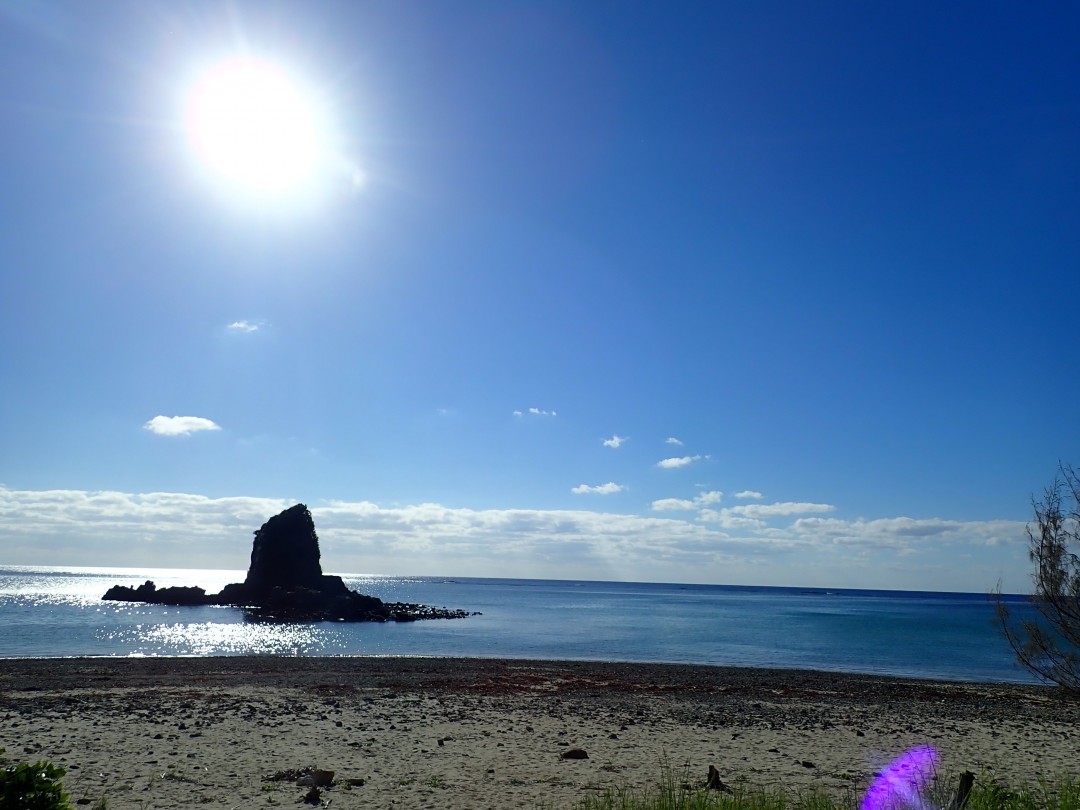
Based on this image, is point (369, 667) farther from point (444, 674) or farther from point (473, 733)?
point (473, 733)

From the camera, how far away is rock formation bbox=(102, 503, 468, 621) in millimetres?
98812

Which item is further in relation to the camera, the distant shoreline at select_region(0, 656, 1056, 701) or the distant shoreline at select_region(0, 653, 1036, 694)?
the distant shoreline at select_region(0, 653, 1036, 694)

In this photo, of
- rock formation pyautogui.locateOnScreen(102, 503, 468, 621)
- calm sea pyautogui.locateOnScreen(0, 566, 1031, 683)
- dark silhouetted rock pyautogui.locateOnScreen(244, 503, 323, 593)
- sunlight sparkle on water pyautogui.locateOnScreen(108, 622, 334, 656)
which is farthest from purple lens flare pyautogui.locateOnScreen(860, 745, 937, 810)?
dark silhouetted rock pyautogui.locateOnScreen(244, 503, 323, 593)

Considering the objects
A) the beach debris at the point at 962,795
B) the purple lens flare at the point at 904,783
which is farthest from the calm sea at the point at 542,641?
the beach debris at the point at 962,795

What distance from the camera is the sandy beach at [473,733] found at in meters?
13.5

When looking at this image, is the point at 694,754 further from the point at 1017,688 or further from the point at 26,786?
the point at 1017,688

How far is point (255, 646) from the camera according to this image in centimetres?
→ 5359

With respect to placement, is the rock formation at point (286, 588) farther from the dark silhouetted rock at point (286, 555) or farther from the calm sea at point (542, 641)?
the calm sea at point (542, 641)

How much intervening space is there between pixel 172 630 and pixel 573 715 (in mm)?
57668

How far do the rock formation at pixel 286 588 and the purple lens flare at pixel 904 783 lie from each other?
85.1m

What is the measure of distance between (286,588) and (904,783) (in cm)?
10728

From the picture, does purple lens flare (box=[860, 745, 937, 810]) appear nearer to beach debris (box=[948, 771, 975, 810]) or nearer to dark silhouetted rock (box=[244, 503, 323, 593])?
beach debris (box=[948, 771, 975, 810])

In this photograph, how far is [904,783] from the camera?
13.3 m

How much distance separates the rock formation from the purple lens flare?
8510cm
